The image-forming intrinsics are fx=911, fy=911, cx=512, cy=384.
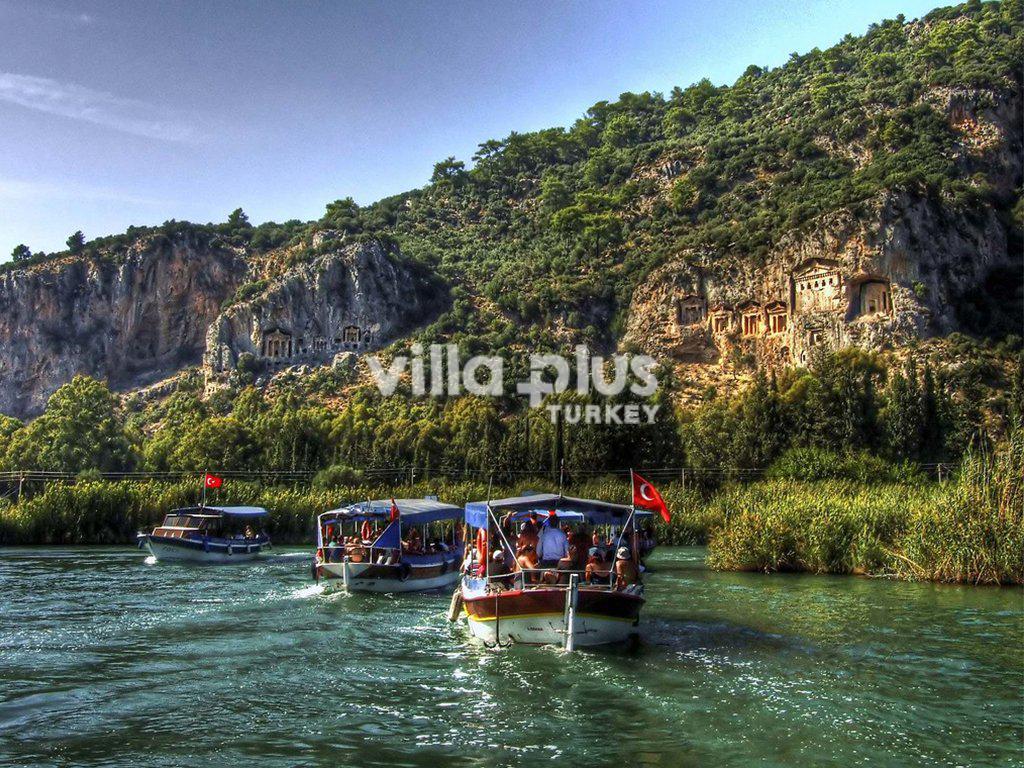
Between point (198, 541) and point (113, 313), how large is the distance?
87752 millimetres

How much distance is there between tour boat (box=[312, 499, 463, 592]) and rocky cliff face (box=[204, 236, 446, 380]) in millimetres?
71732

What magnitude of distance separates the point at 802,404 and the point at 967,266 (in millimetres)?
31358

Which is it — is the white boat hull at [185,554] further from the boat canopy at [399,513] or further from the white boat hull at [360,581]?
the white boat hull at [360,581]

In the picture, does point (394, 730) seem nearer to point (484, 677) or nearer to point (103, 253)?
point (484, 677)

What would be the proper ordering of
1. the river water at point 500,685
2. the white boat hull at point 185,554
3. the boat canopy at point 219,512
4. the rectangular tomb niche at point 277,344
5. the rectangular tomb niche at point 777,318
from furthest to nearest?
the rectangular tomb niche at point 277,344
the rectangular tomb niche at point 777,318
the boat canopy at point 219,512
the white boat hull at point 185,554
the river water at point 500,685

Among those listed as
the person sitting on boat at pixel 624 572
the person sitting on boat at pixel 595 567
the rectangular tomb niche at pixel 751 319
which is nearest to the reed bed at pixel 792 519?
the person sitting on boat at pixel 595 567

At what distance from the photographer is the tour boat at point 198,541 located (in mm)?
41281

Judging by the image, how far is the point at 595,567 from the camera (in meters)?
21.0

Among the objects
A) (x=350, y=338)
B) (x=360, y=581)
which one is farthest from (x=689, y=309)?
(x=360, y=581)

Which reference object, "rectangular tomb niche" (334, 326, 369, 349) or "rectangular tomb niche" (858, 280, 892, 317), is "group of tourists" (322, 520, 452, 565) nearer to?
"rectangular tomb niche" (858, 280, 892, 317)

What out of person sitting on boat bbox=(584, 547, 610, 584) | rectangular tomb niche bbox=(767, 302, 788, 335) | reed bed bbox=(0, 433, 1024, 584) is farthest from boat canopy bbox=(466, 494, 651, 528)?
rectangular tomb niche bbox=(767, 302, 788, 335)

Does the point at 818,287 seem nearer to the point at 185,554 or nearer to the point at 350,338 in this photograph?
the point at 350,338

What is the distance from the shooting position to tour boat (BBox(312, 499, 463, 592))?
30859 mm

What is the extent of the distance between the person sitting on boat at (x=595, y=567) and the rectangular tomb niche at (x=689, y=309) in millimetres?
76854
